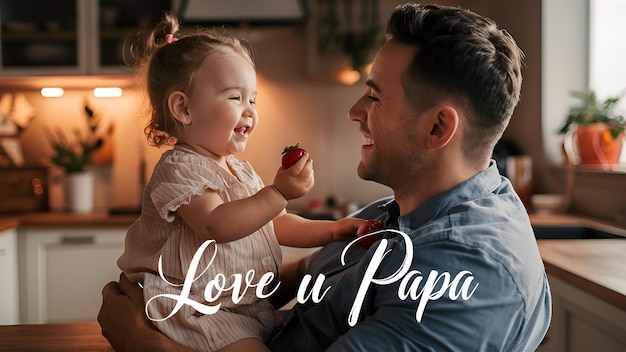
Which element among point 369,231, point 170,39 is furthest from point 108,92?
point 369,231

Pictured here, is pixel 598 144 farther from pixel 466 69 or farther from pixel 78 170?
pixel 78 170

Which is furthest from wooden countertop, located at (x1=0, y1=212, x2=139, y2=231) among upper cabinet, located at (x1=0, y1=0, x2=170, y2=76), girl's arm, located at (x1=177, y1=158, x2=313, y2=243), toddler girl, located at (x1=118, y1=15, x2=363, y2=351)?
girl's arm, located at (x1=177, y1=158, x2=313, y2=243)

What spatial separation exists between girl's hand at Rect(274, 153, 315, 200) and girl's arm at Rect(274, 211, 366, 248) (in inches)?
8.4

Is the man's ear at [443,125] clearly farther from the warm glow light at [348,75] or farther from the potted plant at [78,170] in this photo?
the potted plant at [78,170]

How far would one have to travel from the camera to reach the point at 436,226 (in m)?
1.06

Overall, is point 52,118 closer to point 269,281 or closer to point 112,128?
point 112,128

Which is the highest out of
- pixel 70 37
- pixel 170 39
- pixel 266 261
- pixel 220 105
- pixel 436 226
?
pixel 70 37

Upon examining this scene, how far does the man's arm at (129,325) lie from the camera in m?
1.20

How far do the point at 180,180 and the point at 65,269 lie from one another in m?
2.31

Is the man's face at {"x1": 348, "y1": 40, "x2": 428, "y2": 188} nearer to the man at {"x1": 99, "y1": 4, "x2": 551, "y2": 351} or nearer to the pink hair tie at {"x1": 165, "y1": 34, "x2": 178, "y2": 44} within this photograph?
the man at {"x1": 99, "y1": 4, "x2": 551, "y2": 351}

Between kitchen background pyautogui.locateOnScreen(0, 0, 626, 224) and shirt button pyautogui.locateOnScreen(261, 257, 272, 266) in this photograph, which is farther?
kitchen background pyautogui.locateOnScreen(0, 0, 626, 224)

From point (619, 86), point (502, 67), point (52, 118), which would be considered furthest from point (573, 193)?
point (52, 118)

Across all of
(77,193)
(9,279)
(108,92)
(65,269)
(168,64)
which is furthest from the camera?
(108,92)

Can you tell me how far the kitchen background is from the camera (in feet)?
10.8
